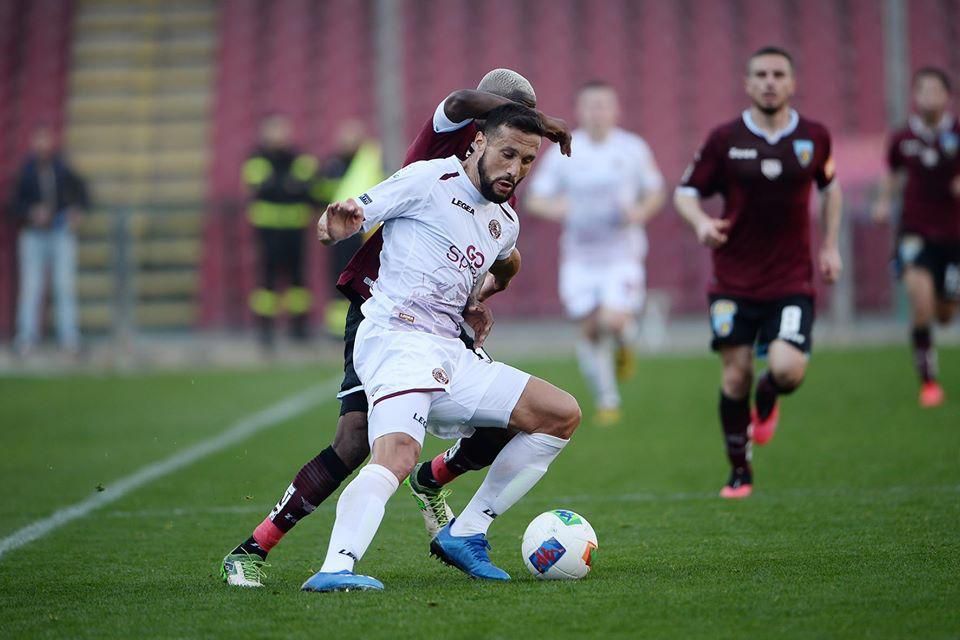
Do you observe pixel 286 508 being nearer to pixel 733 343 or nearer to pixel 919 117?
pixel 733 343

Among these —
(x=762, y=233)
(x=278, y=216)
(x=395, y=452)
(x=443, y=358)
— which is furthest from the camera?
(x=278, y=216)

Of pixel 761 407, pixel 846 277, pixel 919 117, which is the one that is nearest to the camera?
pixel 761 407

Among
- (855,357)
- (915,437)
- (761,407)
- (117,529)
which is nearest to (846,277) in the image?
(855,357)

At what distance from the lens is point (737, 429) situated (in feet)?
24.1

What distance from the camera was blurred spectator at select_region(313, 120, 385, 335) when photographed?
1627 centimetres

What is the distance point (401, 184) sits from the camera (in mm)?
5043

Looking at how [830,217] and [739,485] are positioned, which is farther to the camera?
[830,217]

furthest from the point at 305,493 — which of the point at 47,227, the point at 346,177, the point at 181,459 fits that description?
the point at 47,227

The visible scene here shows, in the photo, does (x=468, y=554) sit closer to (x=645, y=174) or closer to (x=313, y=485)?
(x=313, y=485)

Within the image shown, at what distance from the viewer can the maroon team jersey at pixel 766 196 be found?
721 centimetres

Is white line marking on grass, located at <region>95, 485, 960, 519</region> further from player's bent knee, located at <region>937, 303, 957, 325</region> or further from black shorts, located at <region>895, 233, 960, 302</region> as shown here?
player's bent knee, located at <region>937, 303, 957, 325</region>

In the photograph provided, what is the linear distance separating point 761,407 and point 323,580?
3732 mm

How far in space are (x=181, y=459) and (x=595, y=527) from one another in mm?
3590

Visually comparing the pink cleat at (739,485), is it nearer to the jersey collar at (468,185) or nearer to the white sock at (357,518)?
the jersey collar at (468,185)
